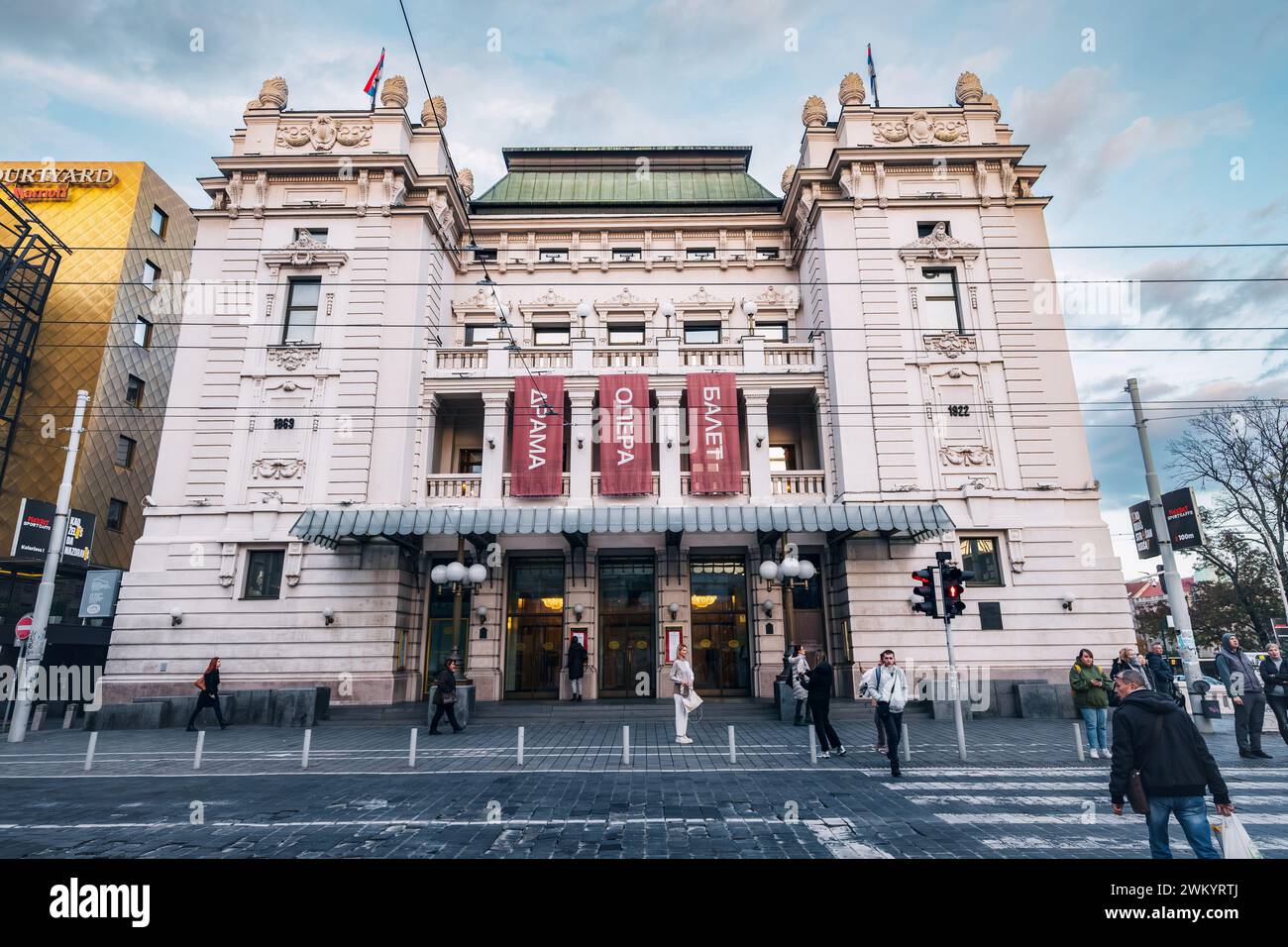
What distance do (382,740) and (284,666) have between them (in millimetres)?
6634

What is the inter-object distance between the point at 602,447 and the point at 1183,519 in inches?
630

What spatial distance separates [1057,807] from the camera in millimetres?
8367

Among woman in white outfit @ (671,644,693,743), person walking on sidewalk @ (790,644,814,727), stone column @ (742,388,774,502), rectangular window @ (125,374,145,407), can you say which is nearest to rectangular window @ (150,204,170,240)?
rectangular window @ (125,374,145,407)

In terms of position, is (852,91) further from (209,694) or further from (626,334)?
(209,694)

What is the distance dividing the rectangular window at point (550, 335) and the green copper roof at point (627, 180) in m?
5.76

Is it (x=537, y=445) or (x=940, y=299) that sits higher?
(x=940, y=299)

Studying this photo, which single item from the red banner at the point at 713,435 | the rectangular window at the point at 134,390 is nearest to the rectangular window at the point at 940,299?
the red banner at the point at 713,435

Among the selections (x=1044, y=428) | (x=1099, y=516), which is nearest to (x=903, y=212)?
(x=1044, y=428)

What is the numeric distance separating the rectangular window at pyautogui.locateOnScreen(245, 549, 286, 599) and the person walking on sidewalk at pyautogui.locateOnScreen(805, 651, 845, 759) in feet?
56.4

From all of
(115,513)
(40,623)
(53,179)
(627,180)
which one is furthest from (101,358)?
(627,180)

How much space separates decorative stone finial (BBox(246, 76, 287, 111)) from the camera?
24.5 meters

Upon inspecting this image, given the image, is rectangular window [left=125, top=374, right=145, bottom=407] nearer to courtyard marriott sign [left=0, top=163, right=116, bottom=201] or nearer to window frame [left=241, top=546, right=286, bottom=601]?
courtyard marriott sign [left=0, top=163, right=116, bottom=201]
